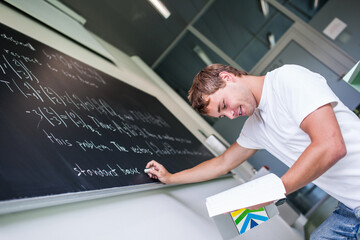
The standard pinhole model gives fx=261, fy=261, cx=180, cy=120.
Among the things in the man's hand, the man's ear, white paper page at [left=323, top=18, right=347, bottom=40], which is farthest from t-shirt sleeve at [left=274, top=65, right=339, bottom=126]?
white paper page at [left=323, top=18, right=347, bottom=40]

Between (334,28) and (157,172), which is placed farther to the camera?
(334,28)

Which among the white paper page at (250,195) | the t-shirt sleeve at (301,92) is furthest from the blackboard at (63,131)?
the t-shirt sleeve at (301,92)

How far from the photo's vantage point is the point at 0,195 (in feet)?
1.83

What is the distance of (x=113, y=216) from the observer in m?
0.84

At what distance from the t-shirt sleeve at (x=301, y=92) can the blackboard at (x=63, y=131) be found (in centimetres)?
63

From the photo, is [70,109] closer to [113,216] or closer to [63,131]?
[63,131]

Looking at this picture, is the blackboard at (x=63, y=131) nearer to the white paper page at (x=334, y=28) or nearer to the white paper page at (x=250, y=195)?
the white paper page at (x=250, y=195)

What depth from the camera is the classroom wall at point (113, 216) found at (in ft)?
2.06

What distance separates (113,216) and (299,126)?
0.68 m

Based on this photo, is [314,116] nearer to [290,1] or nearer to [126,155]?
[126,155]

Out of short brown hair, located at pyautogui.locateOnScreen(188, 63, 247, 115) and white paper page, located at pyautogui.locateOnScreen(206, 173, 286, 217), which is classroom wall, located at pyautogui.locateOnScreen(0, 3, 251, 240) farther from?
short brown hair, located at pyautogui.locateOnScreen(188, 63, 247, 115)

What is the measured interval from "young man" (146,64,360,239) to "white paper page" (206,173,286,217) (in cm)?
6

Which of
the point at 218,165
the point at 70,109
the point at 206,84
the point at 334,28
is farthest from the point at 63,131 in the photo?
the point at 334,28

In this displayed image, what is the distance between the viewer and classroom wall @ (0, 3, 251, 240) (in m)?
0.63
